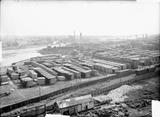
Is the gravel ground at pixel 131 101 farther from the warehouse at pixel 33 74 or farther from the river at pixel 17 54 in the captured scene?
the river at pixel 17 54

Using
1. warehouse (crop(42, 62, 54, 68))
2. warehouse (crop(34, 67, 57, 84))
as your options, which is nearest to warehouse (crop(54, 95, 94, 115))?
warehouse (crop(34, 67, 57, 84))

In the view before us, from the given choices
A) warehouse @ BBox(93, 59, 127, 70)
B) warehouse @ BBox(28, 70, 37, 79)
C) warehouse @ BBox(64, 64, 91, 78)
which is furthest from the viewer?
warehouse @ BBox(93, 59, 127, 70)

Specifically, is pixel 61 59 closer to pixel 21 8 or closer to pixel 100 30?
pixel 100 30

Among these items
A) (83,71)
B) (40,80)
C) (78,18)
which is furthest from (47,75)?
(78,18)

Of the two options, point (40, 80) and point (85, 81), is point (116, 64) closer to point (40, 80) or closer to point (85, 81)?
point (85, 81)

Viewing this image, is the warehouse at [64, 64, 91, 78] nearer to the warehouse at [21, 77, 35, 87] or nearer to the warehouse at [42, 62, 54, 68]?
the warehouse at [42, 62, 54, 68]

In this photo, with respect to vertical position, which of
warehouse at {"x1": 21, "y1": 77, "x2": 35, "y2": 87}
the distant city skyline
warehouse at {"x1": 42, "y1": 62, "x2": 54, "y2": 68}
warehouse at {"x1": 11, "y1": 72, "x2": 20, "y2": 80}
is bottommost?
warehouse at {"x1": 21, "y1": 77, "x2": 35, "y2": 87}

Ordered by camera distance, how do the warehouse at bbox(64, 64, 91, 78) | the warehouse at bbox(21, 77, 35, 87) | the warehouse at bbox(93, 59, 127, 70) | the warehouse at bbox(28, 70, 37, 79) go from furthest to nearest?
the warehouse at bbox(93, 59, 127, 70) < the warehouse at bbox(64, 64, 91, 78) < the warehouse at bbox(28, 70, 37, 79) < the warehouse at bbox(21, 77, 35, 87)
